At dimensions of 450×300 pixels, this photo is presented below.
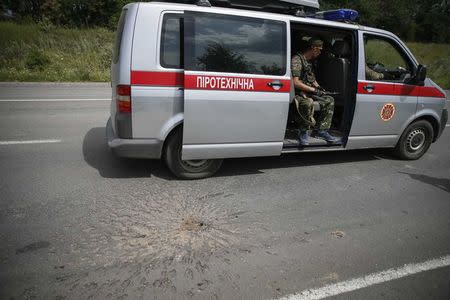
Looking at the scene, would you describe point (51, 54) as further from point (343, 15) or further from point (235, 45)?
point (343, 15)

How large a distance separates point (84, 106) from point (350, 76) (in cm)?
618

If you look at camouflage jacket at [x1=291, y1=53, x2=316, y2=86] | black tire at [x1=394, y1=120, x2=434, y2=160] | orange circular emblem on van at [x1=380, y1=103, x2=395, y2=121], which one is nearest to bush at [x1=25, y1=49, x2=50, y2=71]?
camouflage jacket at [x1=291, y1=53, x2=316, y2=86]

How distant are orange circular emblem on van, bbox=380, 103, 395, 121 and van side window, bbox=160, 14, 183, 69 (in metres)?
3.20

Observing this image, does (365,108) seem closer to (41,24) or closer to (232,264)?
(232,264)

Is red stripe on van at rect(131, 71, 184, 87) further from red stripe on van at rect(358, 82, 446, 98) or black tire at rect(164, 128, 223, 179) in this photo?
red stripe on van at rect(358, 82, 446, 98)

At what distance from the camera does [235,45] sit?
14.5 ft

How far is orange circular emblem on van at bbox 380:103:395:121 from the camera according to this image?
5646mm

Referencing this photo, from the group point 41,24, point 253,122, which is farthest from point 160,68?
point 41,24

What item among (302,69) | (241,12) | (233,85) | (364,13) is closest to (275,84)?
(233,85)

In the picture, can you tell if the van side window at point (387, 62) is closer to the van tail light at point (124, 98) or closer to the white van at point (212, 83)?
the white van at point (212, 83)

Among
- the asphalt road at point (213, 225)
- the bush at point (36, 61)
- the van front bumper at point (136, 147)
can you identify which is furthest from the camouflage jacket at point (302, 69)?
the bush at point (36, 61)

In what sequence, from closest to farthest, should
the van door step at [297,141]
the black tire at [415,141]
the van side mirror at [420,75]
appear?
the van door step at [297,141] < the van side mirror at [420,75] < the black tire at [415,141]

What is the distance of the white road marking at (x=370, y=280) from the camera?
2.88m

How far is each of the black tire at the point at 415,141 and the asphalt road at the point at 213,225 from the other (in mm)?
340
